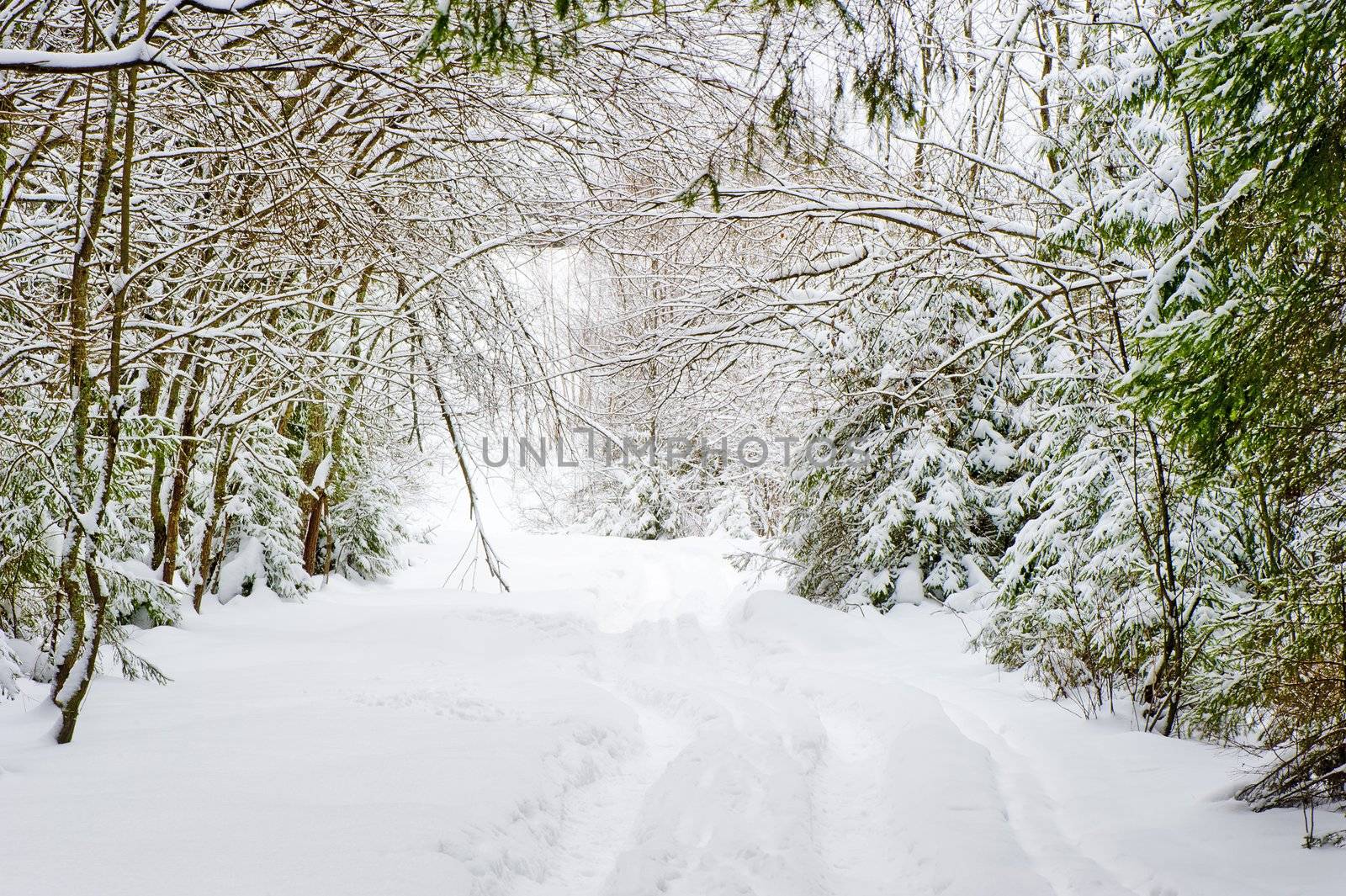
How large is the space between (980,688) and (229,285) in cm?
772

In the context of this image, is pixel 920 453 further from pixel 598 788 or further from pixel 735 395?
pixel 598 788

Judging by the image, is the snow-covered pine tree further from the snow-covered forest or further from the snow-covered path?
the snow-covered path

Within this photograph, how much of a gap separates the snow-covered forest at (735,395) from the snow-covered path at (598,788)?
4 centimetres

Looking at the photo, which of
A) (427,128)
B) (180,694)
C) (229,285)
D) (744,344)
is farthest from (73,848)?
(744,344)

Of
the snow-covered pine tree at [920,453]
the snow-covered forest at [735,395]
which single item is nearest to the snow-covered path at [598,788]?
the snow-covered forest at [735,395]

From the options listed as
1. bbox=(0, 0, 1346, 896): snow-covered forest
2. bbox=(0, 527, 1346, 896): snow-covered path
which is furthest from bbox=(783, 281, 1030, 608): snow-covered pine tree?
bbox=(0, 527, 1346, 896): snow-covered path

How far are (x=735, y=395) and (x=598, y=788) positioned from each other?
22.5ft

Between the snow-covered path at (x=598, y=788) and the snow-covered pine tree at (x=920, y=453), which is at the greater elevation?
the snow-covered pine tree at (x=920, y=453)

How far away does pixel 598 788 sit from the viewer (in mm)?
4578

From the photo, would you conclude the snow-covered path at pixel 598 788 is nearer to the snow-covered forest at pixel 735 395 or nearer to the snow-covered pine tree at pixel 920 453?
the snow-covered forest at pixel 735 395

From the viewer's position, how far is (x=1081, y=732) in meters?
5.13

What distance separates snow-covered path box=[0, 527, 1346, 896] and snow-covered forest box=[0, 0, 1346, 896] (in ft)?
0.12

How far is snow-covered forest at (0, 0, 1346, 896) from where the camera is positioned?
125 inches

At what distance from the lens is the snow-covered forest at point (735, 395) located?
3.18 metres
